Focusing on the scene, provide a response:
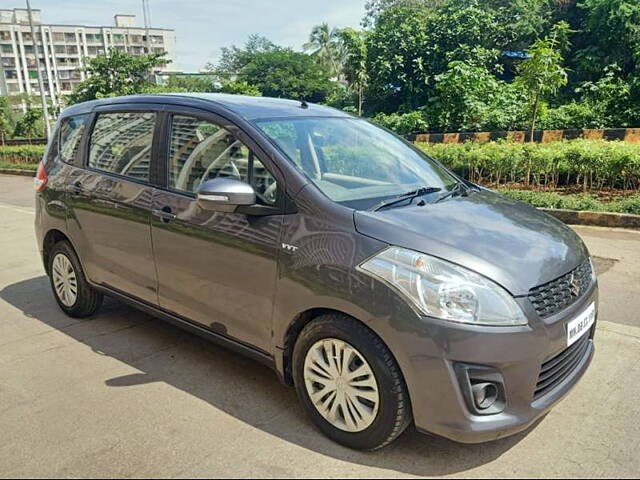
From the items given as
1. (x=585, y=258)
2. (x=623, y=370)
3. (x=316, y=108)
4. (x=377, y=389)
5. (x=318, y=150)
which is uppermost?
(x=316, y=108)

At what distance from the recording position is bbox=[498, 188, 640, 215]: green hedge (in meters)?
7.06

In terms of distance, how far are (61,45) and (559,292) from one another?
405ft

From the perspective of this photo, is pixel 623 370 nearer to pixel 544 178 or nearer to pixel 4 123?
pixel 544 178

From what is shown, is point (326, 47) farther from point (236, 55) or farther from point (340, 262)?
point (340, 262)

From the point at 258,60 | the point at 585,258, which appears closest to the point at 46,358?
the point at 585,258

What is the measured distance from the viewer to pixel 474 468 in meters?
2.48

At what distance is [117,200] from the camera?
3.73m

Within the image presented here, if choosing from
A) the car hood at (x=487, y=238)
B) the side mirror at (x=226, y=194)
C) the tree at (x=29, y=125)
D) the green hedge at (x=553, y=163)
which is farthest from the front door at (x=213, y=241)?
the tree at (x=29, y=125)

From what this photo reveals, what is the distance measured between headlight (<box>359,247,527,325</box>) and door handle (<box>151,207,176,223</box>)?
1.56 metres

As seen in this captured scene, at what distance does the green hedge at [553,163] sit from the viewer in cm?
800

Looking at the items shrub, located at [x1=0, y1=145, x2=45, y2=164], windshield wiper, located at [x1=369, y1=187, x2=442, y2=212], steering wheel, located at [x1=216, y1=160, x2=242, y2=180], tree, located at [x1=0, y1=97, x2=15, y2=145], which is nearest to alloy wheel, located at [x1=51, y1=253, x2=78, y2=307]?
steering wheel, located at [x1=216, y1=160, x2=242, y2=180]

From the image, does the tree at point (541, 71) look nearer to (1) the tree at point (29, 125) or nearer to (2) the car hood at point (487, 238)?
(2) the car hood at point (487, 238)

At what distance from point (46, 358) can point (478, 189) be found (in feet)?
10.7

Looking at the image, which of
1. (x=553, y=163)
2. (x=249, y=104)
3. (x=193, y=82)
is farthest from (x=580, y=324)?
(x=193, y=82)
